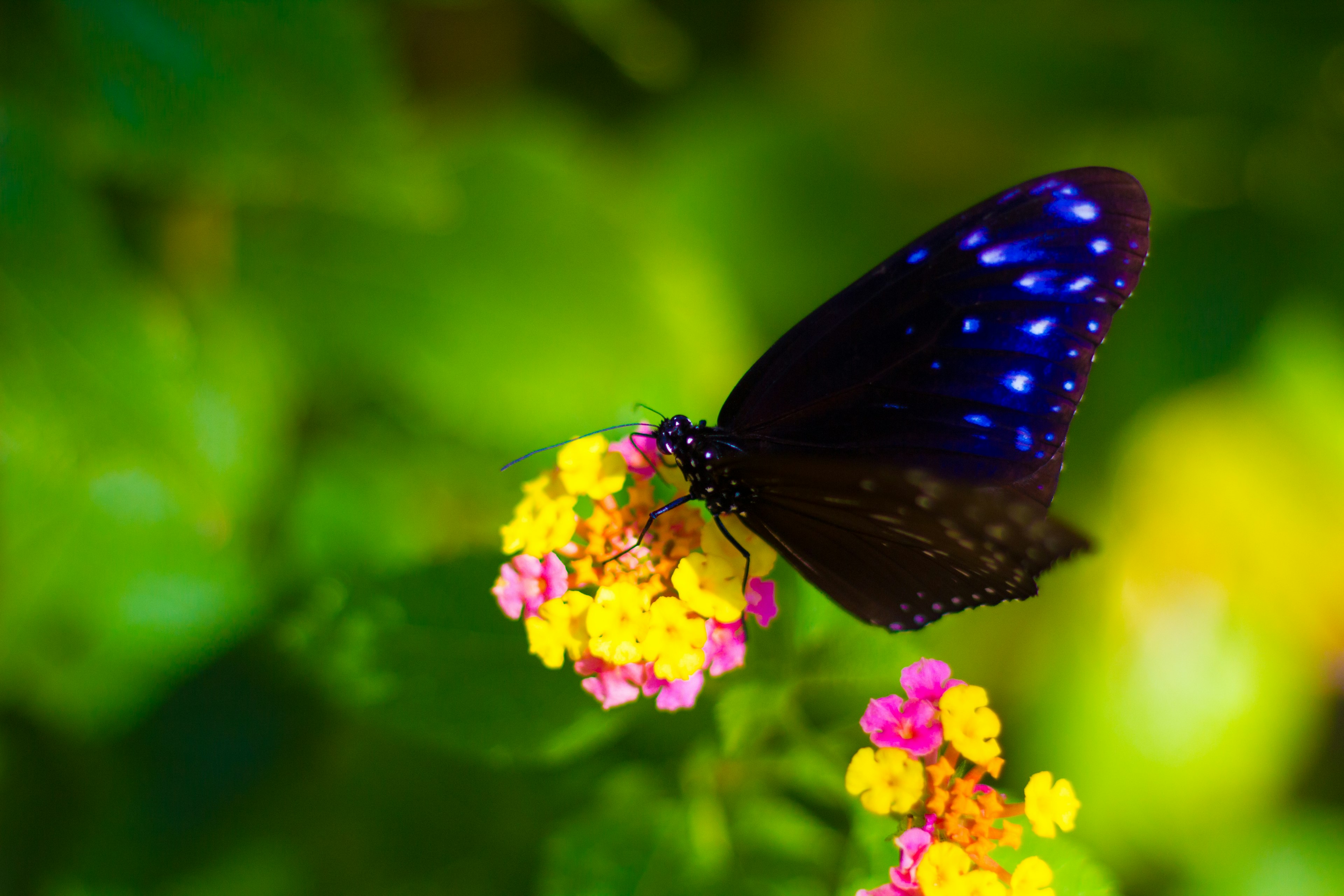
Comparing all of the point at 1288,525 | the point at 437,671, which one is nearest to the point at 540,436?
the point at 437,671

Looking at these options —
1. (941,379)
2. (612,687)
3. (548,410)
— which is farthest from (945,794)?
(548,410)

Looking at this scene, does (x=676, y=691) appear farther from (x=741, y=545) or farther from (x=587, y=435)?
(x=587, y=435)

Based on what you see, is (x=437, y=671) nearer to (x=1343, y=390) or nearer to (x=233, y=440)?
(x=233, y=440)

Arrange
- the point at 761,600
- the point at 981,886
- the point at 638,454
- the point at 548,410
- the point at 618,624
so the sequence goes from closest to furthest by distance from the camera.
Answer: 1. the point at 981,886
2. the point at 618,624
3. the point at 761,600
4. the point at 638,454
5. the point at 548,410

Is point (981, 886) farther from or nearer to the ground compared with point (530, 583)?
nearer to the ground

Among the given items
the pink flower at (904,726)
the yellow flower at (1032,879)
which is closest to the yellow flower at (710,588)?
the pink flower at (904,726)

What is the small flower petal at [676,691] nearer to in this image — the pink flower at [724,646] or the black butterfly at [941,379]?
the pink flower at [724,646]
